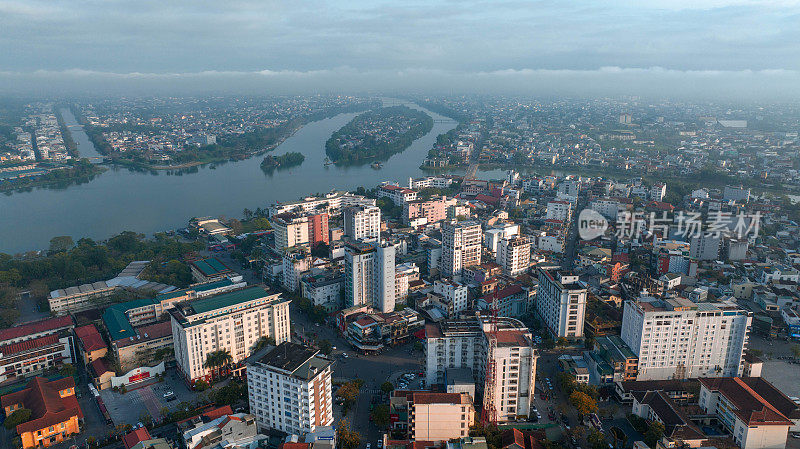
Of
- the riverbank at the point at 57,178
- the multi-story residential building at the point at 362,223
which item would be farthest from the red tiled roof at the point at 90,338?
the riverbank at the point at 57,178

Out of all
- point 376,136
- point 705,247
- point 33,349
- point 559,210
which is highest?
point 376,136

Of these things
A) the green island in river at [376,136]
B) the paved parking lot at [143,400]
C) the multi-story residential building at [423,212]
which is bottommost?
the paved parking lot at [143,400]

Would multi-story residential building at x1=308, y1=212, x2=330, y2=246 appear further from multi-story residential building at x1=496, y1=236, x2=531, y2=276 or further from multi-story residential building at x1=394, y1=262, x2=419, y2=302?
multi-story residential building at x1=496, y1=236, x2=531, y2=276

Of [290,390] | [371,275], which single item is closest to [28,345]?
[290,390]

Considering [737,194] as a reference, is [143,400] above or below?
below

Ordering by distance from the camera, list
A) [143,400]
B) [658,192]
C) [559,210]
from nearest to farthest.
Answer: [143,400] < [559,210] < [658,192]

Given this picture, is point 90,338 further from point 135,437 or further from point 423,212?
point 423,212

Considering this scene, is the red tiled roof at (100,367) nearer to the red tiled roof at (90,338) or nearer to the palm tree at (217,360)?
the red tiled roof at (90,338)
